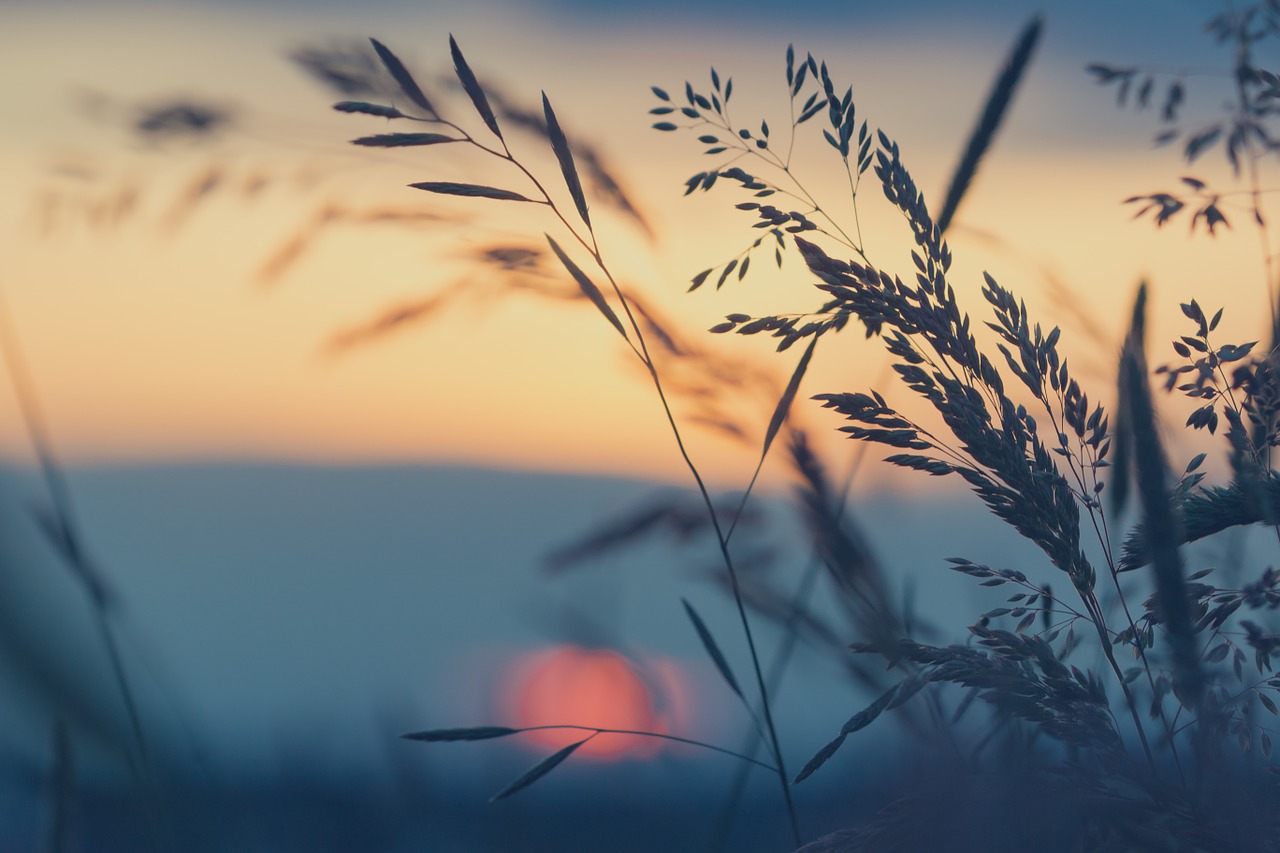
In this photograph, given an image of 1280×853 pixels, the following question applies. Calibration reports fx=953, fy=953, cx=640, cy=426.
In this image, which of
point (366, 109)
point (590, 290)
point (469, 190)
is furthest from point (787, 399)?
point (366, 109)

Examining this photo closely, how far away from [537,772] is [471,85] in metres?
0.61

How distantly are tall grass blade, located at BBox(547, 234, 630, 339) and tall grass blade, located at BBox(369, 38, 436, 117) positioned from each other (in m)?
0.18

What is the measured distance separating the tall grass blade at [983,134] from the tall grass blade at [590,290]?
440mm

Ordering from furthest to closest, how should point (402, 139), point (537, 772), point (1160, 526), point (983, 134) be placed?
point (983, 134) → point (402, 139) → point (537, 772) → point (1160, 526)

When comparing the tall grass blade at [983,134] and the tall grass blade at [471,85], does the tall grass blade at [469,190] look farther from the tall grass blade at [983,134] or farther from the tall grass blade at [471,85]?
the tall grass blade at [983,134]

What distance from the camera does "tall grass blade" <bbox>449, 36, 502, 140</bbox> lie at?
0.85 metres

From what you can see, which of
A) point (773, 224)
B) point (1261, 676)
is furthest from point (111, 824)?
point (1261, 676)

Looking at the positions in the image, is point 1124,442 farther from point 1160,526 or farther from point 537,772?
point 537,772

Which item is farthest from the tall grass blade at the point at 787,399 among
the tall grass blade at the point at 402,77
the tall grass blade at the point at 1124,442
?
the tall grass blade at the point at 402,77

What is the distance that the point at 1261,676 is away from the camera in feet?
2.87

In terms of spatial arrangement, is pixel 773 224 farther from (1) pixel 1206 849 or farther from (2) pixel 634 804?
(2) pixel 634 804

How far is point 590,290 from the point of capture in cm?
92

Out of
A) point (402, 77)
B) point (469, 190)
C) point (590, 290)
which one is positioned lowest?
point (590, 290)

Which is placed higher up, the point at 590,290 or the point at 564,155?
the point at 564,155
